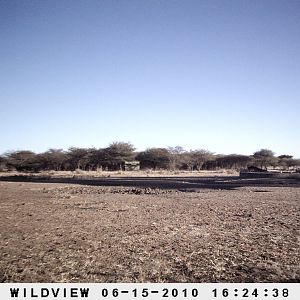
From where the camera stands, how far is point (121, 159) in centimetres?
7019

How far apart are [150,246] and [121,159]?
6416 centimetres

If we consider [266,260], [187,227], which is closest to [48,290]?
[266,260]

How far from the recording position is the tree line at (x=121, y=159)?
6850 centimetres

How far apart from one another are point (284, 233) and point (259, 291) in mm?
3790

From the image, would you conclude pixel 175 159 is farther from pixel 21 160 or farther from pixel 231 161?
pixel 21 160

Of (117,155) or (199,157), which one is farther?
(199,157)

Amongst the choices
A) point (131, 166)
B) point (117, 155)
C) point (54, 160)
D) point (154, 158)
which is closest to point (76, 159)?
point (54, 160)

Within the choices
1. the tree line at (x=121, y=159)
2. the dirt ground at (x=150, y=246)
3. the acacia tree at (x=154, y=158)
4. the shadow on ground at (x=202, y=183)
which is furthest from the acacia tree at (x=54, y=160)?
the dirt ground at (x=150, y=246)

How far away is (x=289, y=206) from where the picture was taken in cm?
1225

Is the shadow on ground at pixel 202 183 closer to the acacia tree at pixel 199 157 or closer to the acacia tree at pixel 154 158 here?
the acacia tree at pixel 154 158

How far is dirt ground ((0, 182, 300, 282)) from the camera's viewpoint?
187 inches

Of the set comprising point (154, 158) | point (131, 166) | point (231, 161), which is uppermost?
point (154, 158)

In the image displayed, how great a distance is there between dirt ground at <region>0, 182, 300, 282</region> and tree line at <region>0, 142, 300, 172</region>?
58131 millimetres

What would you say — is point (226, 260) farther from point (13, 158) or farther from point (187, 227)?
point (13, 158)
